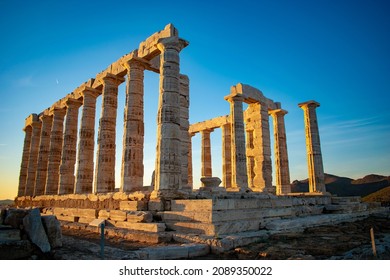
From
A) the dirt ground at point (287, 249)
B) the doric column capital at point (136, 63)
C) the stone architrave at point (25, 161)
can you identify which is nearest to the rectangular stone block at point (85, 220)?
the dirt ground at point (287, 249)

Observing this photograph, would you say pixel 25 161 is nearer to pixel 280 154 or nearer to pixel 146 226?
pixel 146 226

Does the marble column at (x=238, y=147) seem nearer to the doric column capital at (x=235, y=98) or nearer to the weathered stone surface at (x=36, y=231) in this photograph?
the doric column capital at (x=235, y=98)

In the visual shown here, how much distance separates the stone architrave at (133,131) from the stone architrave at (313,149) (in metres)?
13.9

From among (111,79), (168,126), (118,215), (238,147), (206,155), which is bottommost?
(118,215)

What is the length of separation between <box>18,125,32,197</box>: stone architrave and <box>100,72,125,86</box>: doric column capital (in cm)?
1585

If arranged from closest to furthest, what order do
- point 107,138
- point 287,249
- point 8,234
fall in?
point 8,234 < point 287,249 < point 107,138

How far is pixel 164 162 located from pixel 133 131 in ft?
12.9

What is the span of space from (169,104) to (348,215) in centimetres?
1012

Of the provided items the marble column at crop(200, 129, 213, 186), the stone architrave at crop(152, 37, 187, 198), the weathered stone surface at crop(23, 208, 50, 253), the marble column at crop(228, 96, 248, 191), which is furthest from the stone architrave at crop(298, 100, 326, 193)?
the weathered stone surface at crop(23, 208, 50, 253)

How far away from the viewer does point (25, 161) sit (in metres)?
29.4

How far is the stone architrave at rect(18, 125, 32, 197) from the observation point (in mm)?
28531

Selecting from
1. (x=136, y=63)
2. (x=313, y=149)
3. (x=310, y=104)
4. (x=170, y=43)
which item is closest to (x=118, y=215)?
(x=170, y=43)

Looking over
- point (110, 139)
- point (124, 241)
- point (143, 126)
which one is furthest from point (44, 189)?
point (124, 241)

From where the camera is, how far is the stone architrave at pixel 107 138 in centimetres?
1703
